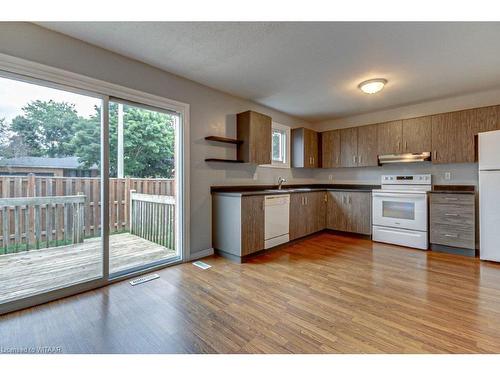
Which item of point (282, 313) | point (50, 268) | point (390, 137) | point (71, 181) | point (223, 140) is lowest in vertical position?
point (282, 313)

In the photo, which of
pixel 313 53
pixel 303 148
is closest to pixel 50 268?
pixel 313 53

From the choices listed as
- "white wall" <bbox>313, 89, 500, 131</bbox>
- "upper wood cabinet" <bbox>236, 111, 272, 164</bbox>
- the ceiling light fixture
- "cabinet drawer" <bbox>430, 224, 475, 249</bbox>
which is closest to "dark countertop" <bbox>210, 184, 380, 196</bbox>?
"upper wood cabinet" <bbox>236, 111, 272, 164</bbox>

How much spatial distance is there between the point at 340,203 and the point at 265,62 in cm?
317

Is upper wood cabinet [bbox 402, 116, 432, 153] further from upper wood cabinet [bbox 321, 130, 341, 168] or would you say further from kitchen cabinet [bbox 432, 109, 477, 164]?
upper wood cabinet [bbox 321, 130, 341, 168]

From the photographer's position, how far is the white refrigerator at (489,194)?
305 cm

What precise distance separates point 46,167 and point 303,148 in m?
4.08

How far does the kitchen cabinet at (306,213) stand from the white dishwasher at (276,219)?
16cm

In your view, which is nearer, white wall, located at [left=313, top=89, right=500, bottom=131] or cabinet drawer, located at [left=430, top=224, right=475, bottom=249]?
cabinet drawer, located at [left=430, top=224, right=475, bottom=249]

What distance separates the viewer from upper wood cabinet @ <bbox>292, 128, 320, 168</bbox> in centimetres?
482

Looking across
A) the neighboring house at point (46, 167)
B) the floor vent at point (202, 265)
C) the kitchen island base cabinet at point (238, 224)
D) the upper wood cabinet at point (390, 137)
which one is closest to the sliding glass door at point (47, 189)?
the neighboring house at point (46, 167)

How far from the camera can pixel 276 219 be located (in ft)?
12.0

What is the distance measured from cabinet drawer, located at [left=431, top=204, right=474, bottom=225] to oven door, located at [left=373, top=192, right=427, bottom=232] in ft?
0.46

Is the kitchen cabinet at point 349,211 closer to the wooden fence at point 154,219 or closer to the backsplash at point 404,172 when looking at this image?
the backsplash at point 404,172

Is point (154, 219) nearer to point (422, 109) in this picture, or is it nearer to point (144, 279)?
point (144, 279)
